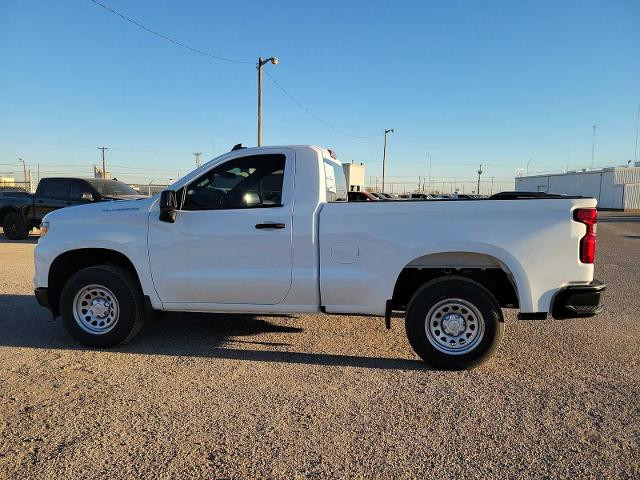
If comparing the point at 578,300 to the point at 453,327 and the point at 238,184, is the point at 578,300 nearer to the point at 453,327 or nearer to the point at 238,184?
the point at 453,327

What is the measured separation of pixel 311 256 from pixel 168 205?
146 centimetres

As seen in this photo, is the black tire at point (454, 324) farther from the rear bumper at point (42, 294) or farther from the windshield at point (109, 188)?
the windshield at point (109, 188)

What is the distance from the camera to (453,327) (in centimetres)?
427

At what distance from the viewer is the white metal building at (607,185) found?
170 feet

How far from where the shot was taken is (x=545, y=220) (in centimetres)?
402

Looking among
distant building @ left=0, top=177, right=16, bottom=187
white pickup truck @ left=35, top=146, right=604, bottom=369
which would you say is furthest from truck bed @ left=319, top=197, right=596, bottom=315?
distant building @ left=0, top=177, right=16, bottom=187

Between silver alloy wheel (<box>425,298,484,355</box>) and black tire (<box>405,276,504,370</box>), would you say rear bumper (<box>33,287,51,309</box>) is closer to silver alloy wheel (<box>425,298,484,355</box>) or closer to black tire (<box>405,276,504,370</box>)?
black tire (<box>405,276,504,370</box>)

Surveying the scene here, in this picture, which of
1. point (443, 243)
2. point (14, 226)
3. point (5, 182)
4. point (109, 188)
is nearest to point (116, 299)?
point (443, 243)

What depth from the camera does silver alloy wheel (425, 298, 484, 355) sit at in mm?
4238

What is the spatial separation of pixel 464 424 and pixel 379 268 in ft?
4.94

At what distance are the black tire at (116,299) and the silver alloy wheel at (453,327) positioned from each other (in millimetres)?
2871

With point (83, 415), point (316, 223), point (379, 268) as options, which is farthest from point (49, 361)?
point (379, 268)

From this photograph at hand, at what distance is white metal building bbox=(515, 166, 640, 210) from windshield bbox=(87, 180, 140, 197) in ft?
160

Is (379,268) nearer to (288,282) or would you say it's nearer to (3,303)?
(288,282)
